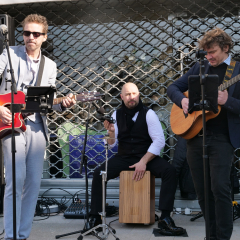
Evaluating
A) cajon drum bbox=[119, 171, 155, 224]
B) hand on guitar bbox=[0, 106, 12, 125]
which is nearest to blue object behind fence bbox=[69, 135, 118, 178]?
cajon drum bbox=[119, 171, 155, 224]

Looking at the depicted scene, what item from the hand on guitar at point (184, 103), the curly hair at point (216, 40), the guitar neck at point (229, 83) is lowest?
the hand on guitar at point (184, 103)

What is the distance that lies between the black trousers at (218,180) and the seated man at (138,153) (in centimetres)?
81

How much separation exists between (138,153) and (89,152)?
105 cm

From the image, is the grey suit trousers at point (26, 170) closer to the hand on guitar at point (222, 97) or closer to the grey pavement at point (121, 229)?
the grey pavement at point (121, 229)

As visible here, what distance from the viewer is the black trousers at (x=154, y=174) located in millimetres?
3629

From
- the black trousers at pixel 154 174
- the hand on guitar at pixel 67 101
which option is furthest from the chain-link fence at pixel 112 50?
the hand on guitar at pixel 67 101

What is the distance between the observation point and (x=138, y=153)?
3.95 m

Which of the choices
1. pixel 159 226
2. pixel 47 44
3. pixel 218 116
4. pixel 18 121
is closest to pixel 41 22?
pixel 18 121

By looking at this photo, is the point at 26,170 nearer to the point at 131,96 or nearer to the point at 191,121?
the point at 191,121

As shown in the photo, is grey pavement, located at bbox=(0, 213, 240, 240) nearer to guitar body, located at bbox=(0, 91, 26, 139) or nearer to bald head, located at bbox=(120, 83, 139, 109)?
guitar body, located at bbox=(0, 91, 26, 139)

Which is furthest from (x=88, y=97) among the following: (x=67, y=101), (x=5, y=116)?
(x=5, y=116)

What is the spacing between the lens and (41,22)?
2.95 meters

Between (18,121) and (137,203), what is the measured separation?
5.53 feet

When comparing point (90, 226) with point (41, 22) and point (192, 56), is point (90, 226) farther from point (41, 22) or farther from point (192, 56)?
point (192, 56)
